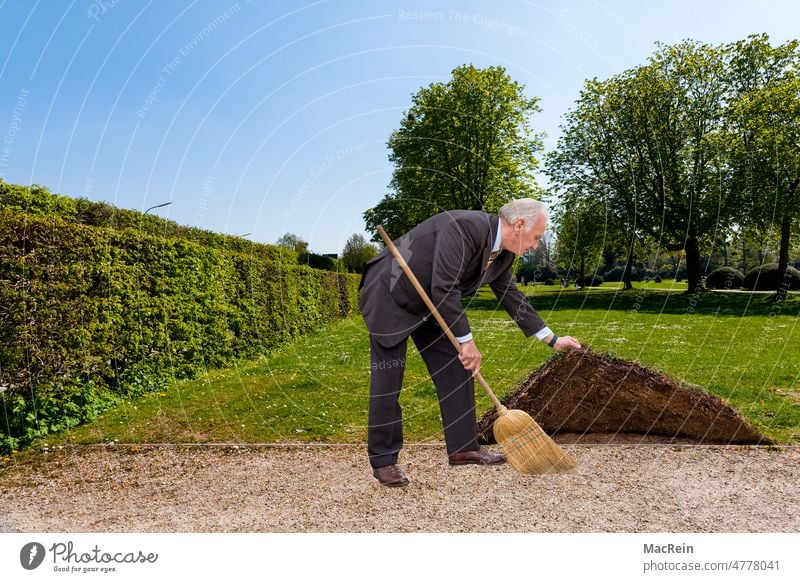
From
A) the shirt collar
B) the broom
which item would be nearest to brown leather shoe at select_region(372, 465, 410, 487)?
the broom

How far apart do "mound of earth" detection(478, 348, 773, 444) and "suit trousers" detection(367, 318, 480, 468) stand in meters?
1.88

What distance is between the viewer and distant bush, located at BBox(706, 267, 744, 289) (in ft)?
107

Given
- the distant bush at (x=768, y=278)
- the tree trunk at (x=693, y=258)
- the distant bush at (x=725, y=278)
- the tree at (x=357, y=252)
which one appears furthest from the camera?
the distant bush at (x=725, y=278)

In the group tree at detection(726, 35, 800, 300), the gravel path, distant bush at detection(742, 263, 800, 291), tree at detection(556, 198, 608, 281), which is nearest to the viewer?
the gravel path

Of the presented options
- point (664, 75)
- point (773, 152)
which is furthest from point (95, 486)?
point (773, 152)

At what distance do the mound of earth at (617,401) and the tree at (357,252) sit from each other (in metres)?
2.24

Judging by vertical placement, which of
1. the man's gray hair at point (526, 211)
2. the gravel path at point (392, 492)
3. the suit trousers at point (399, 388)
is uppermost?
the man's gray hair at point (526, 211)

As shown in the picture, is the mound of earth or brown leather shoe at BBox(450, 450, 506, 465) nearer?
brown leather shoe at BBox(450, 450, 506, 465)

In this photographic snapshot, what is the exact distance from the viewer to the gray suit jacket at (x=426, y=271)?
4.07 metres

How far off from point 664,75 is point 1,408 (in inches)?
595

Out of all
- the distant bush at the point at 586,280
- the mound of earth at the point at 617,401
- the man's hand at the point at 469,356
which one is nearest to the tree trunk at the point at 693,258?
the distant bush at the point at 586,280

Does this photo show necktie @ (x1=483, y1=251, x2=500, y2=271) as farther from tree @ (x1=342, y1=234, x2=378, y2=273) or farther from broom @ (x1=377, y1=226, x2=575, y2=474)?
tree @ (x1=342, y1=234, x2=378, y2=273)

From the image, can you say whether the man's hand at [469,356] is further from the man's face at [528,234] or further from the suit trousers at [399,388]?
the man's face at [528,234]
